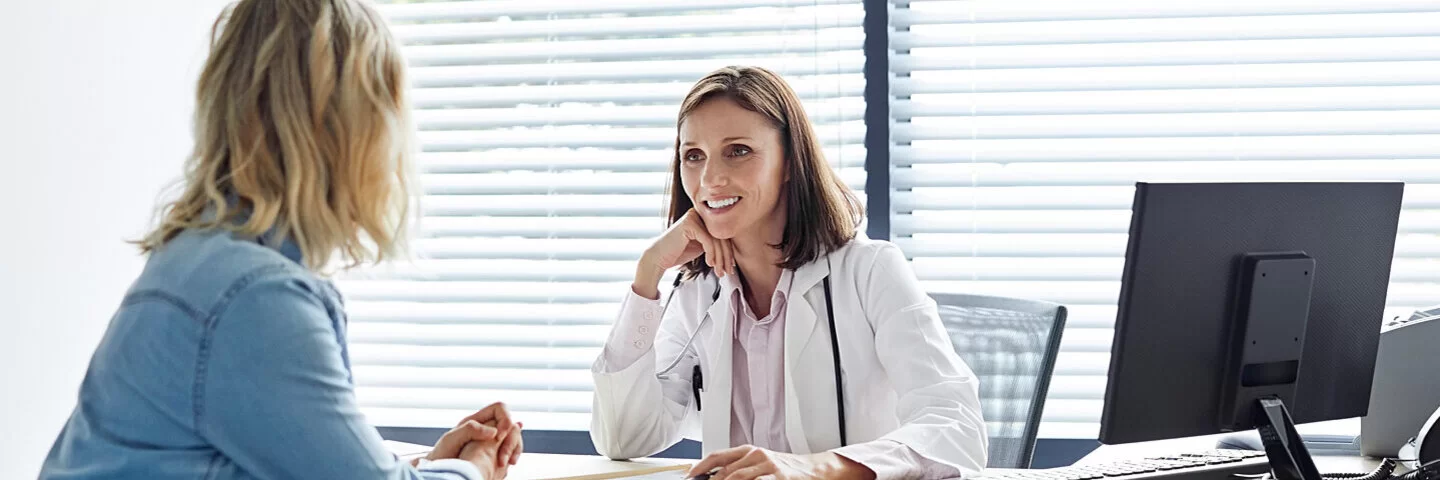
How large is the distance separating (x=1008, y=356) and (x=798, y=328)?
0.47m

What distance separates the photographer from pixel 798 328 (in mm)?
1994

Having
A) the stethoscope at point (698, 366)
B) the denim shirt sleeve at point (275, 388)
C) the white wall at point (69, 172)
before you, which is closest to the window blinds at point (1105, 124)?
the stethoscope at point (698, 366)

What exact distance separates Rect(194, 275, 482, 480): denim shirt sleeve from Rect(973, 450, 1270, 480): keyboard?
2.87 feet

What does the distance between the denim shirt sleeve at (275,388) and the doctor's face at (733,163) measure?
103cm

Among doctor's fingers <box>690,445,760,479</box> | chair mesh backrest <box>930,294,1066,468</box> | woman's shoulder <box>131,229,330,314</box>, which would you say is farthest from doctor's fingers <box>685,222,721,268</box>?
woman's shoulder <box>131,229,330,314</box>

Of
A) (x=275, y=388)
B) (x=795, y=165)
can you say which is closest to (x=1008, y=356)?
(x=795, y=165)

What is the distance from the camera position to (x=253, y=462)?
106cm

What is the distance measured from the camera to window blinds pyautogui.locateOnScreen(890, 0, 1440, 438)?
2670mm

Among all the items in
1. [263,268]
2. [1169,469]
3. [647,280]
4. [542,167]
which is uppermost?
[263,268]

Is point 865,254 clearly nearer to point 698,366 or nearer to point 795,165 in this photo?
point 795,165

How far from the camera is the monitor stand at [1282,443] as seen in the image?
143 centimetres

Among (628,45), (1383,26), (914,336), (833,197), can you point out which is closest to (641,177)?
(628,45)

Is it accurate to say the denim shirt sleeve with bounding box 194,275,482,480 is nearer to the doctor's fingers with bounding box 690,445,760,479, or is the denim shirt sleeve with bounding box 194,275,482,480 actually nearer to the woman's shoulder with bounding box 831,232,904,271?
the doctor's fingers with bounding box 690,445,760,479

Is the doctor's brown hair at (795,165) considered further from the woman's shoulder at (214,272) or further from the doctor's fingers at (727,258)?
the woman's shoulder at (214,272)
